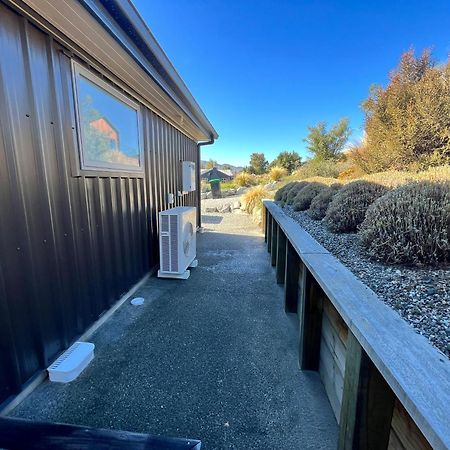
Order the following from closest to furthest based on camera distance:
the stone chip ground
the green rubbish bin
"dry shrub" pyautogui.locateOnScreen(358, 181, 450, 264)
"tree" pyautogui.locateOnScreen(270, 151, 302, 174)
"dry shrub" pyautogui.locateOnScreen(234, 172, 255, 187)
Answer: the stone chip ground < "dry shrub" pyautogui.locateOnScreen(358, 181, 450, 264) < the green rubbish bin < "dry shrub" pyautogui.locateOnScreen(234, 172, 255, 187) < "tree" pyautogui.locateOnScreen(270, 151, 302, 174)

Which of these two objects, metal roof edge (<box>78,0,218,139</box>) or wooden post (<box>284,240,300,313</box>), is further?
wooden post (<box>284,240,300,313</box>)

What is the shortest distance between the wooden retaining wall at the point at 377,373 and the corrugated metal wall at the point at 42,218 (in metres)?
1.82

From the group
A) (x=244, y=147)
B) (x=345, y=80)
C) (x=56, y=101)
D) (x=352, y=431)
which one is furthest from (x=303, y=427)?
(x=244, y=147)

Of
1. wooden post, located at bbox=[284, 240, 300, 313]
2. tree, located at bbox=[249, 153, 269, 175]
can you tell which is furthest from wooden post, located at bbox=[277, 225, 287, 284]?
tree, located at bbox=[249, 153, 269, 175]

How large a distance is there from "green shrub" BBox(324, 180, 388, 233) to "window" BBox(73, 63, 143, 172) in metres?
2.40

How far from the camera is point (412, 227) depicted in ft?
5.02

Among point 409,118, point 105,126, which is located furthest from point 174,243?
point 409,118

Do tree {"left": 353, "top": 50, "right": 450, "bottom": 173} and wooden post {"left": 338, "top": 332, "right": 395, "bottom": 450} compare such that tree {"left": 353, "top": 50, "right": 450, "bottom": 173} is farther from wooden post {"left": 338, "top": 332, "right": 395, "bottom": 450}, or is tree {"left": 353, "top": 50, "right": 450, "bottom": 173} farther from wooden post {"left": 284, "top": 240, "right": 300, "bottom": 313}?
wooden post {"left": 338, "top": 332, "right": 395, "bottom": 450}

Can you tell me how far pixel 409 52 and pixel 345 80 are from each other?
2022mm

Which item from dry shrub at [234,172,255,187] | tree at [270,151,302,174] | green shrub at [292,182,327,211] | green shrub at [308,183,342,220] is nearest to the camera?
green shrub at [308,183,342,220]

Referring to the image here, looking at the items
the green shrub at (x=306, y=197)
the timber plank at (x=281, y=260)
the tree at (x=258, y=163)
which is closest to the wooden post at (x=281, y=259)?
the timber plank at (x=281, y=260)

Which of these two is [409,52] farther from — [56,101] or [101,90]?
[56,101]

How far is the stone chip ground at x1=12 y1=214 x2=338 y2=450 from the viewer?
1.33 metres

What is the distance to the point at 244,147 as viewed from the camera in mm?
27516
